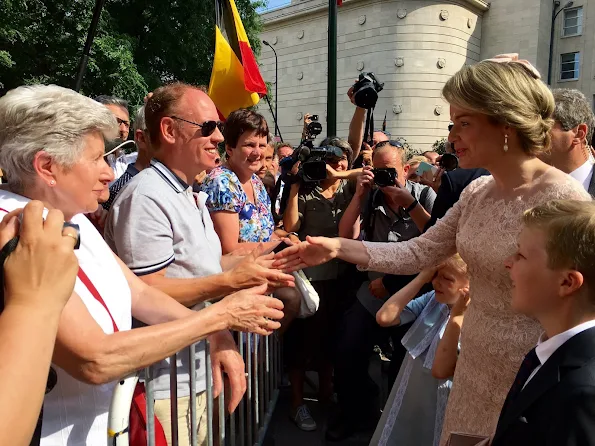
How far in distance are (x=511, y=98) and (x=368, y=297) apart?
2017 millimetres

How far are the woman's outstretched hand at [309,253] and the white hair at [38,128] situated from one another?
3.89 feet

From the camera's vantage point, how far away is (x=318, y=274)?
3.90 meters

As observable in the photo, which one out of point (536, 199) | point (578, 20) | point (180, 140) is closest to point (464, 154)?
point (536, 199)

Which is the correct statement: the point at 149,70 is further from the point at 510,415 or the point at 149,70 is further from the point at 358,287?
the point at 510,415

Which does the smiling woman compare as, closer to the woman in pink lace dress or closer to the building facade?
the woman in pink lace dress

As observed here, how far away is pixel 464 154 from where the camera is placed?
207cm

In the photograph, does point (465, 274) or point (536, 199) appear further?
point (465, 274)

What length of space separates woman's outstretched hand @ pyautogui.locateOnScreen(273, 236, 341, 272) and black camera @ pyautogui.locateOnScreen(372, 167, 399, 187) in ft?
4.14

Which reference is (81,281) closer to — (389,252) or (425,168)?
(389,252)

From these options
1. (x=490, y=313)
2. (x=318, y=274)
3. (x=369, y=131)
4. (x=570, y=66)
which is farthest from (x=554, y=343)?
(x=570, y=66)

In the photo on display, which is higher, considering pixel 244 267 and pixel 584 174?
pixel 584 174

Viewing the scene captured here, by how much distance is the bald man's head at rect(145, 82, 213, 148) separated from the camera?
234cm

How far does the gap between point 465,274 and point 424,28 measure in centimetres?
2894

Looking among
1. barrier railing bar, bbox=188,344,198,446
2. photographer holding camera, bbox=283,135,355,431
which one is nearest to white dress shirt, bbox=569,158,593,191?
photographer holding camera, bbox=283,135,355,431
